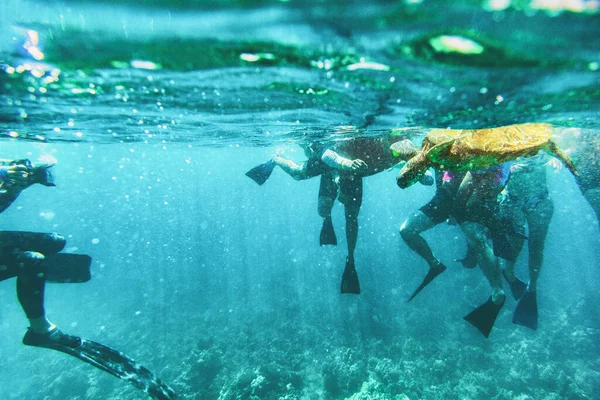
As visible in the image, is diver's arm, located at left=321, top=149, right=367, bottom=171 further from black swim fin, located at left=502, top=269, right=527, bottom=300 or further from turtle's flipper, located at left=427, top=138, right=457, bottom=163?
black swim fin, located at left=502, top=269, right=527, bottom=300

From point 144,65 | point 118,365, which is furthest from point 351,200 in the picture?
point 118,365

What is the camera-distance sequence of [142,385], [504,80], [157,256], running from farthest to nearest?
1. [157,256]
2. [142,385]
3. [504,80]

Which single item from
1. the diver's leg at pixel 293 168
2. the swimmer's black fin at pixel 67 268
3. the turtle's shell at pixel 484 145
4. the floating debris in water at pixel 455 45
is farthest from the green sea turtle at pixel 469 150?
the swimmer's black fin at pixel 67 268

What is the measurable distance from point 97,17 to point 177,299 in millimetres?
22181

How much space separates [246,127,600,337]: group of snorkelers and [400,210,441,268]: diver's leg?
26 millimetres

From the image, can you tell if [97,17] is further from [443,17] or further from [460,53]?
[460,53]

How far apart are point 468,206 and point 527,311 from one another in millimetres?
5026

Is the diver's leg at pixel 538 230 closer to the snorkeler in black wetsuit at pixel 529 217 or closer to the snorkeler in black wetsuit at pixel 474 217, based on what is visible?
the snorkeler in black wetsuit at pixel 529 217

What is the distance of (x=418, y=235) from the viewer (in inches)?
315

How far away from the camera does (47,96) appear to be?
6184 millimetres

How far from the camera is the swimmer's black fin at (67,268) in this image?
7431 mm

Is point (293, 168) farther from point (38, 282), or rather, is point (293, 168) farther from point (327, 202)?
point (38, 282)

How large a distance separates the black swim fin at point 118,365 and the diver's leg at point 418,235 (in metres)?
7.19

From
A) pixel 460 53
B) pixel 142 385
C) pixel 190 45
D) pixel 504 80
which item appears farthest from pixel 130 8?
pixel 142 385
